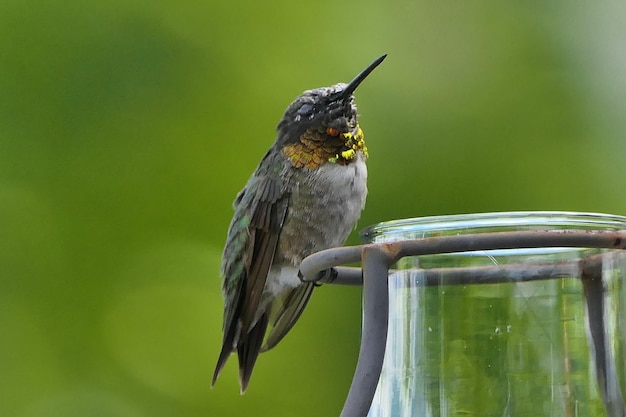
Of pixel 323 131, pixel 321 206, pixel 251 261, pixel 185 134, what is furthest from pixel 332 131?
pixel 185 134

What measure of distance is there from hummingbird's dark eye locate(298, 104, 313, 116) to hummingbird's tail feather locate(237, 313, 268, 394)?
504 millimetres

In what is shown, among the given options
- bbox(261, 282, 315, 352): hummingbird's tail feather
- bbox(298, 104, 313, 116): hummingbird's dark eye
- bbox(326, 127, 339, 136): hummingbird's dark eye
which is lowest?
bbox(261, 282, 315, 352): hummingbird's tail feather

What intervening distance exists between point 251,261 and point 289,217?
136 millimetres

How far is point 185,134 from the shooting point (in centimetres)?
248

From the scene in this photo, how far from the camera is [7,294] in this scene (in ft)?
7.96

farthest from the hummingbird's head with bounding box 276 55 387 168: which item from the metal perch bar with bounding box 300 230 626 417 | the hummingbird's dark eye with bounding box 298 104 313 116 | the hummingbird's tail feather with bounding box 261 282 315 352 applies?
the metal perch bar with bounding box 300 230 626 417

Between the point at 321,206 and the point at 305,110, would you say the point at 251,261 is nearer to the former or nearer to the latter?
the point at 321,206

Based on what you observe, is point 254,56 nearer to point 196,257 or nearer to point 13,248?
point 196,257

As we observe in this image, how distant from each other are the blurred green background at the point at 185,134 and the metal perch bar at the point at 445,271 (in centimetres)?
139

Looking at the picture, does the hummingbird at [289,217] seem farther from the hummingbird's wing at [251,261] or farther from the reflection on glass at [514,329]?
the reflection on glass at [514,329]

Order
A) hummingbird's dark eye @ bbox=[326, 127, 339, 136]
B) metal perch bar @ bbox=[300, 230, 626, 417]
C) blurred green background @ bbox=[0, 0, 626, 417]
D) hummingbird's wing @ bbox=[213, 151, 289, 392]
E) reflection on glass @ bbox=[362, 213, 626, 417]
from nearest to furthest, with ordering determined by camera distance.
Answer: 1. metal perch bar @ bbox=[300, 230, 626, 417]
2. reflection on glass @ bbox=[362, 213, 626, 417]
3. hummingbird's wing @ bbox=[213, 151, 289, 392]
4. hummingbird's dark eye @ bbox=[326, 127, 339, 136]
5. blurred green background @ bbox=[0, 0, 626, 417]

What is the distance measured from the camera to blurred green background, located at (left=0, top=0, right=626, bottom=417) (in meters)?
2.32

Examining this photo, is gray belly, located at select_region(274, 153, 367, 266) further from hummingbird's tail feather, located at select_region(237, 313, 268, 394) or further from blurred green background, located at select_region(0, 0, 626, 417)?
blurred green background, located at select_region(0, 0, 626, 417)

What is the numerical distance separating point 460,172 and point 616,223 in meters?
1.39
